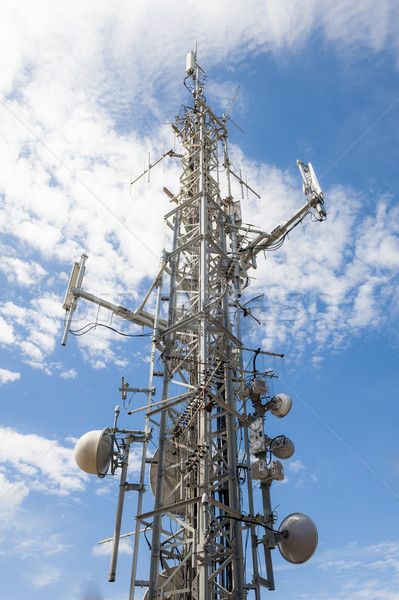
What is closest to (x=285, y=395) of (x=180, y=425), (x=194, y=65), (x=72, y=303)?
(x=180, y=425)

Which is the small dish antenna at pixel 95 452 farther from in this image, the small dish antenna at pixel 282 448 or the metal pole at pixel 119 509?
the small dish antenna at pixel 282 448

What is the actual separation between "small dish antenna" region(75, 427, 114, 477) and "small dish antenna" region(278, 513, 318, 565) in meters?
6.18

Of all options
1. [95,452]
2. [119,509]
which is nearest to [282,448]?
[119,509]

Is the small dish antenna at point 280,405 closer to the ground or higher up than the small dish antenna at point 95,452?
higher up

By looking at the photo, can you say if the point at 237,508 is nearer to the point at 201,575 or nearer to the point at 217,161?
the point at 201,575

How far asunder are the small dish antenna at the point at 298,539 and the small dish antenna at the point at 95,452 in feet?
20.3

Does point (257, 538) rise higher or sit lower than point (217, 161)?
lower

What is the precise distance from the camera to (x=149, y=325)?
23.5 metres

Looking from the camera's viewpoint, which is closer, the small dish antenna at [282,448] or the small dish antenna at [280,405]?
the small dish antenna at [282,448]

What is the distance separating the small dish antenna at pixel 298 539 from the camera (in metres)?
15.0

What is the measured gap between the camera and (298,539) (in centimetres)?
1508

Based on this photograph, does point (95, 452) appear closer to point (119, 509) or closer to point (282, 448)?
point (119, 509)

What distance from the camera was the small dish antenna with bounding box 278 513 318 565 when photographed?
15.0 metres

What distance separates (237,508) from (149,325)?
10.6 m
